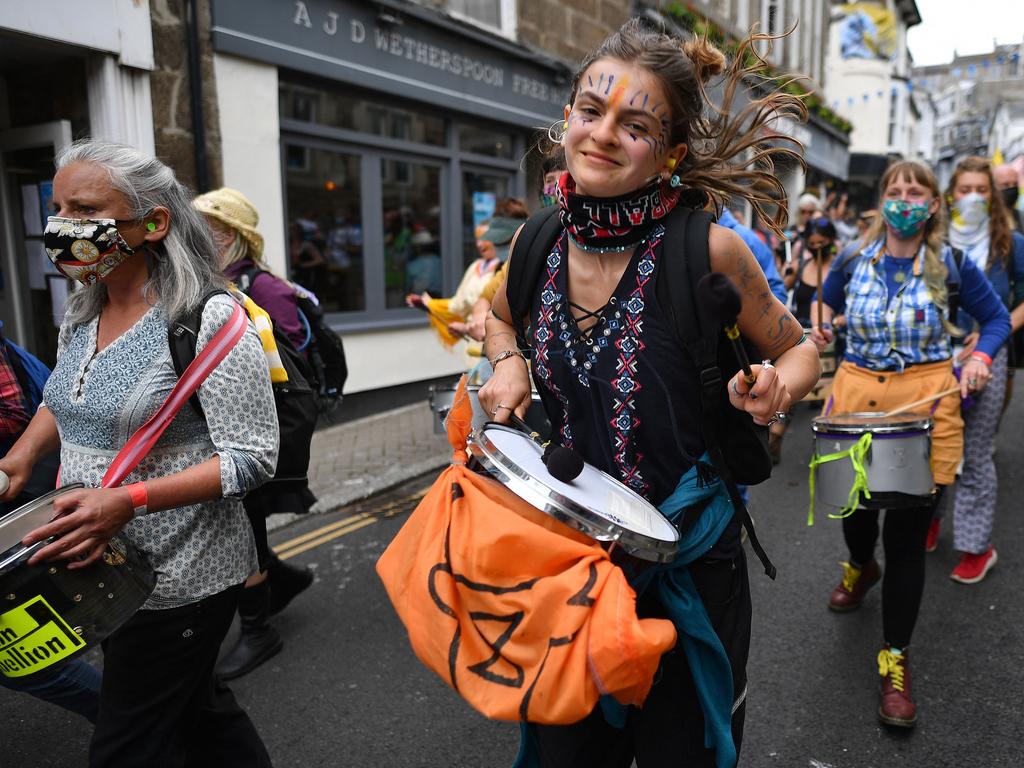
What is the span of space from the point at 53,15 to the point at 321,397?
3.53m

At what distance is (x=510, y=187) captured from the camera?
33.9 feet

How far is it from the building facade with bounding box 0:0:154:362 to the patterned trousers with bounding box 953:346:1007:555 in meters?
5.64

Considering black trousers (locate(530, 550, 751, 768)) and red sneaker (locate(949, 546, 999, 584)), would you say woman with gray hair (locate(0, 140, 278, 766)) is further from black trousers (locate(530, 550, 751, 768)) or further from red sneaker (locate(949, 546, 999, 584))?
red sneaker (locate(949, 546, 999, 584))

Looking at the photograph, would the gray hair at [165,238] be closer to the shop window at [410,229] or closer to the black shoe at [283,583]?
the black shoe at [283,583]

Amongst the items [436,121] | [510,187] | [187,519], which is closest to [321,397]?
[187,519]

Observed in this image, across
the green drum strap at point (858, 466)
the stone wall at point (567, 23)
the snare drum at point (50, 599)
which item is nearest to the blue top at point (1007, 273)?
the green drum strap at point (858, 466)

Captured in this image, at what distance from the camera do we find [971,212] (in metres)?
4.16

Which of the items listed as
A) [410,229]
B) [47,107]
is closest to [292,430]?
[47,107]

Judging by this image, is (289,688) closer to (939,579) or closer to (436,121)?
(939,579)

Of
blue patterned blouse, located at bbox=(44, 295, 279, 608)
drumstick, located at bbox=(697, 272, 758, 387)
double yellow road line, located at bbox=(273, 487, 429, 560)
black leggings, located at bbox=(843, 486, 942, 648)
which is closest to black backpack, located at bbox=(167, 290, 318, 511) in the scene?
blue patterned blouse, located at bbox=(44, 295, 279, 608)

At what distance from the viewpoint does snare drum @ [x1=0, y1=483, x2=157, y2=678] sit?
1.63 m

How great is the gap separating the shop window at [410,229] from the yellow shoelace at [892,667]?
6.65 meters

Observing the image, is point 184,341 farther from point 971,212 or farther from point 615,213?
point 971,212

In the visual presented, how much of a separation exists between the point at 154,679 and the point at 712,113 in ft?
5.94
